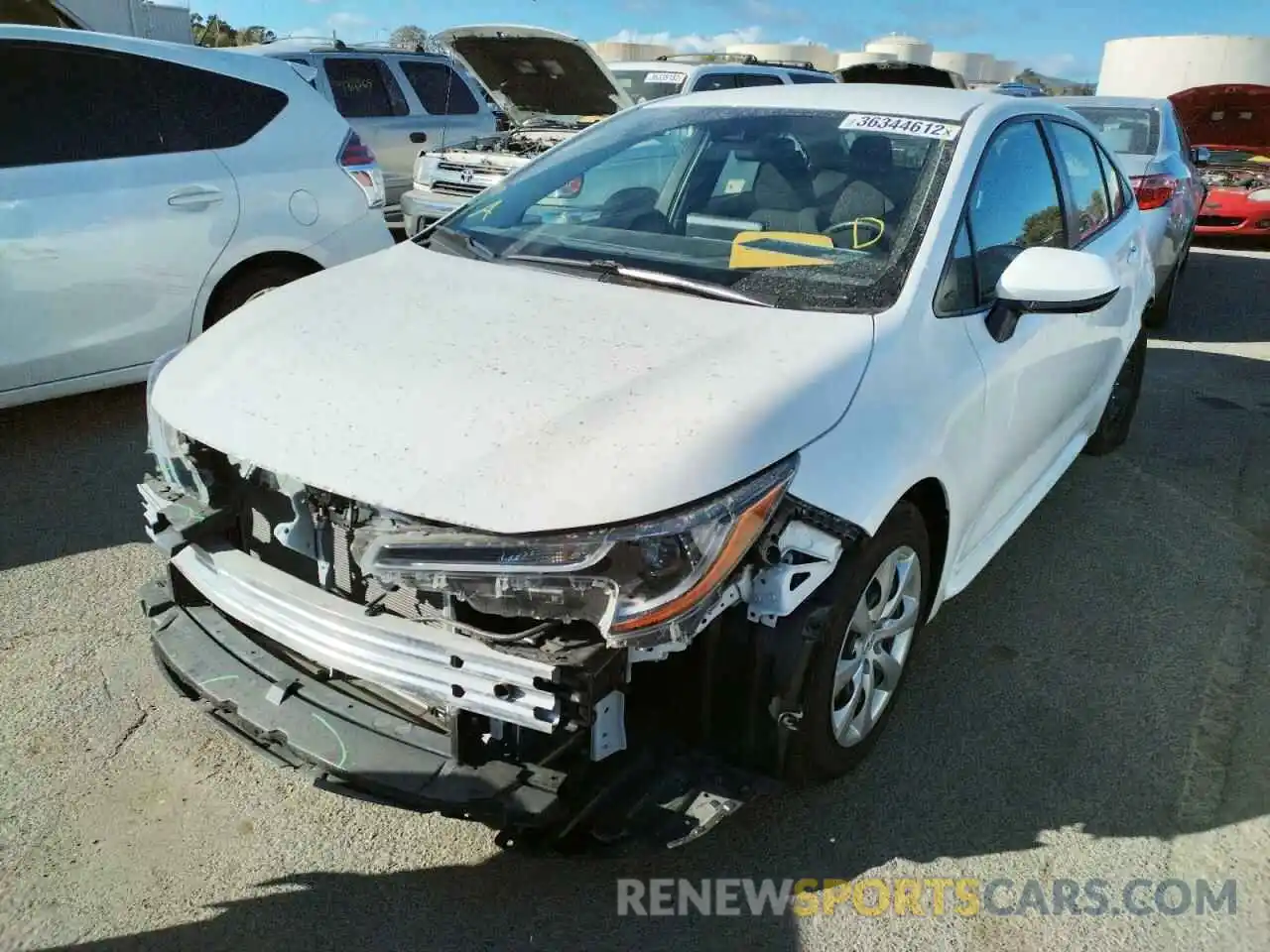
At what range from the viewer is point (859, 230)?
291cm

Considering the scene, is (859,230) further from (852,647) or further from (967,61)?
(967,61)

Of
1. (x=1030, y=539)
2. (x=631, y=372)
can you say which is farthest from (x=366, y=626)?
(x=1030, y=539)

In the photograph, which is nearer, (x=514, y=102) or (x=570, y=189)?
(x=570, y=189)

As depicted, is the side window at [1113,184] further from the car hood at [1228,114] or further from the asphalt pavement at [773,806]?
the car hood at [1228,114]

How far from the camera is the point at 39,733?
→ 9.11 feet

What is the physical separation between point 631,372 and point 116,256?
333 cm

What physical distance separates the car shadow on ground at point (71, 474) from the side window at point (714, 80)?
7.05 m

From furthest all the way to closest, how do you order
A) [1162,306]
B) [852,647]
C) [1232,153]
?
[1232,153] < [1162,306] < [852,647]

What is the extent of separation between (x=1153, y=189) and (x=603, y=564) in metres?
6.93

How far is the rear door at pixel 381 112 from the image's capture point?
9.84 m

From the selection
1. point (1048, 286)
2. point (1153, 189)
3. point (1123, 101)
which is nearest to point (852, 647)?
point (1048, 286)

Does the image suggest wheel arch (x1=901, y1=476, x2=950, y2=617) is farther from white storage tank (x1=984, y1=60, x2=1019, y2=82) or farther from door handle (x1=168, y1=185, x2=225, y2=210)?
white storage tank (x1=984, y1=60, x2=1019, y2=82)

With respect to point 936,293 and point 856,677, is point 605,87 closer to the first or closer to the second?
point 936,293

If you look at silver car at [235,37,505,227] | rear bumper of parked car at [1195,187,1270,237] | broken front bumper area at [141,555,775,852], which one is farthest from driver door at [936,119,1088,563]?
rear bumper of parked car at [1195,187,1270,237]
